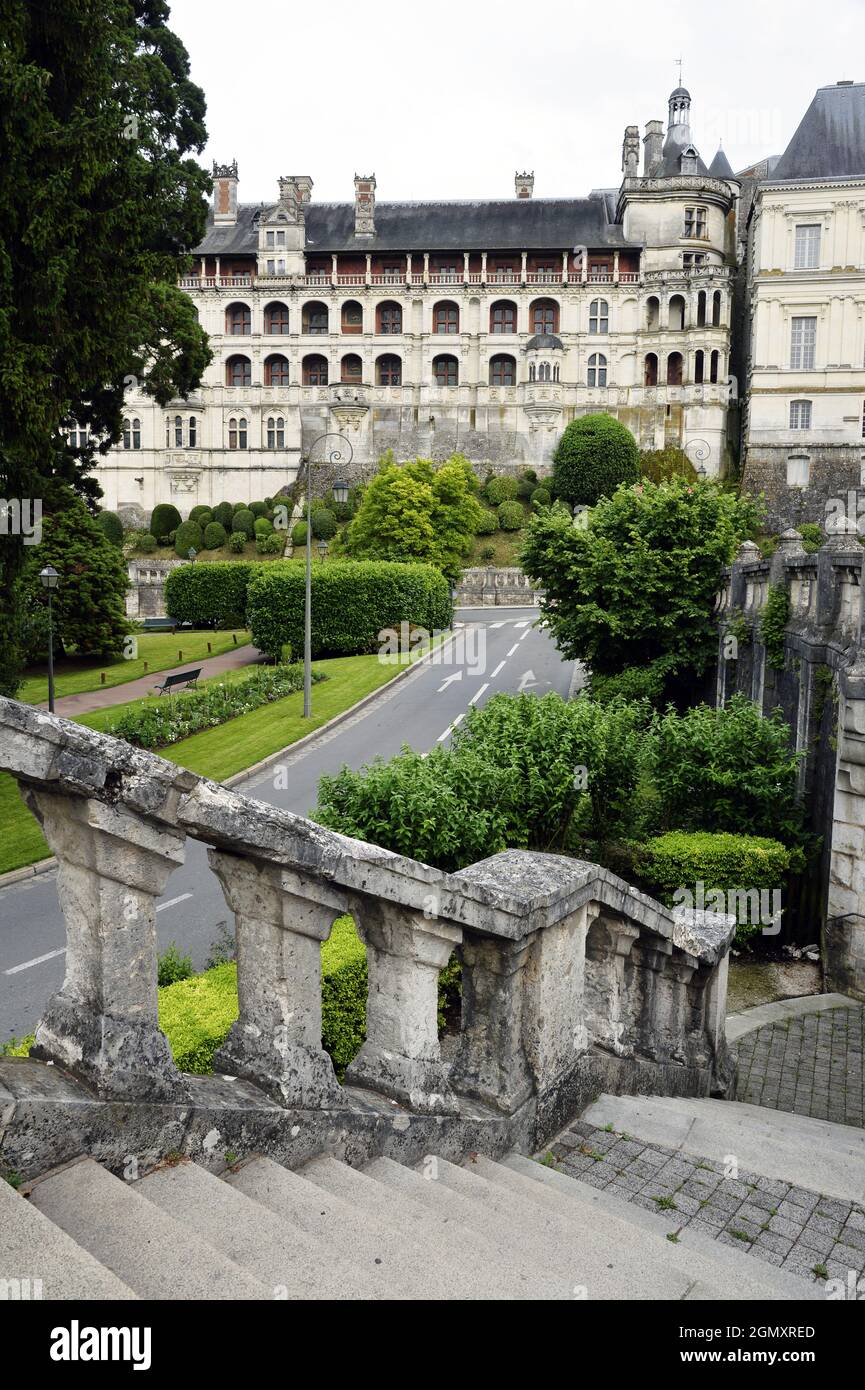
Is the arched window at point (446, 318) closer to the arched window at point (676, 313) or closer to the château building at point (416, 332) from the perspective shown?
the château building at point (416, 332)

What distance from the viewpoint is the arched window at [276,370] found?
70750 millimetres

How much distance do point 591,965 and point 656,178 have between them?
7089cm

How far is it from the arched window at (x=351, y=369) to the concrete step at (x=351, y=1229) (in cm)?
7113

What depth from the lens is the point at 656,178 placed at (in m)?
65.9

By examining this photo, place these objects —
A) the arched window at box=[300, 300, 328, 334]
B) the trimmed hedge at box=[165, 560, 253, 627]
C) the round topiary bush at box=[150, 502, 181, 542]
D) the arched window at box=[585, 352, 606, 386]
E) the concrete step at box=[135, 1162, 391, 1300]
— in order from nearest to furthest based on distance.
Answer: the concrete step at box=[135, 1162, 391, 1300] → the trimmed hedge at box=[165, 560, 253, 627] → the round topiary bush at box=[150, 502, 181, 542] → the arched window at box=[585, 352, 606, 386] → the arched window at box=[300, 300, 328, 334]

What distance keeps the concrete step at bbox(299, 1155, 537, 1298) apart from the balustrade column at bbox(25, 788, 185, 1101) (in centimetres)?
78

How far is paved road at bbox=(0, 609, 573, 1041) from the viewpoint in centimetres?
1212

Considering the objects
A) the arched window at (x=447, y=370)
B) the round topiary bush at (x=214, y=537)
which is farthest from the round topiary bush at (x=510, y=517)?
the round topiary bush at (x=214, y=537)

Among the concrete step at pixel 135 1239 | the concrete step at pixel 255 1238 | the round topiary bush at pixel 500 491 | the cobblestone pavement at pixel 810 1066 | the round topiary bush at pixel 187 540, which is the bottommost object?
the cobblestone pavement at pixel 810 1066

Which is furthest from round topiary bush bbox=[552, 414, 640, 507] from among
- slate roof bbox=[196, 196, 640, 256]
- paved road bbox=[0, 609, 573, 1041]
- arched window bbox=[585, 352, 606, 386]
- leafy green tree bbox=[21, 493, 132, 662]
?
leafy green tree bbox=[21, 493, 132, 662]

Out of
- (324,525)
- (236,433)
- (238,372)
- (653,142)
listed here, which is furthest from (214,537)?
(653,142)

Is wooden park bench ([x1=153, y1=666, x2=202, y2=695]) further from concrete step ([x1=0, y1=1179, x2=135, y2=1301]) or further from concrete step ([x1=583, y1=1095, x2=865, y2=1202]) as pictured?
concrete step ([x1=0, y1=1179, x2=135, y2=1301])
